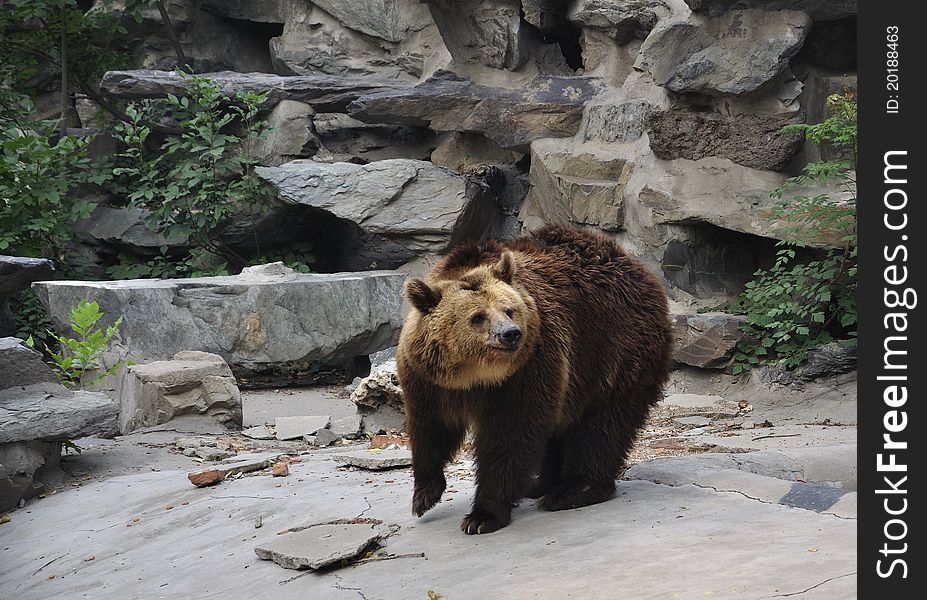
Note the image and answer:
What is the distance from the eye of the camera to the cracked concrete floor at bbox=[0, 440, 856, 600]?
3.00m

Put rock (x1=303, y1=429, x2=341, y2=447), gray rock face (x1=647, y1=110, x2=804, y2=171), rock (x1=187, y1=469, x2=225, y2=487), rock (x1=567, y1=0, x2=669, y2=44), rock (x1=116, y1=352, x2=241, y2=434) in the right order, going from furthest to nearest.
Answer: rock (x1=567, y1=0, x2=669, y2=44) → gray rock face (x1=647, y1=110, x2=804, y2=171) → rock (x1=116, y1=352, x2=241, y2=434) → rock (x1=303, y1=429, x2=341, y2=447) → rock (x1=187, y1=469, x2=225, y2=487)

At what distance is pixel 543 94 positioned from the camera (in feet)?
33.1

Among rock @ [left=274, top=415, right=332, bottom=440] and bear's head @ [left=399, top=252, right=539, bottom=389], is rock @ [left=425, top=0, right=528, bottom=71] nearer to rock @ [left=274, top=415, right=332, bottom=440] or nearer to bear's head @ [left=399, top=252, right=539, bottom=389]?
rock @ [left=274, top=415, right=332, bottom=440]

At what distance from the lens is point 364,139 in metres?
11.7

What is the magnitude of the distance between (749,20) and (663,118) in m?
1.11

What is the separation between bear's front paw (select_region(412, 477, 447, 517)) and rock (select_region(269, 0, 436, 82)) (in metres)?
7.92

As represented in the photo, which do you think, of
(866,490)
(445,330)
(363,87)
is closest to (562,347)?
(445,330)

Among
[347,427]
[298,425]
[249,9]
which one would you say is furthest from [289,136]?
Answer: [347,427]

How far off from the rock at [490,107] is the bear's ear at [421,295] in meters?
6.58

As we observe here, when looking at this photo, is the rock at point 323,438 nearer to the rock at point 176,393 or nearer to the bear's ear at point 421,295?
the rock at point 176,393

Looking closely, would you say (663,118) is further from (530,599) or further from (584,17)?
(530,599)

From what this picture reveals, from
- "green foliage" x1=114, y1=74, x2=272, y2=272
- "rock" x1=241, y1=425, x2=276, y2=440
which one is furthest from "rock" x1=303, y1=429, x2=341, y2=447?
"green foliage" x1=114, y1=74, x2=272, y2=272

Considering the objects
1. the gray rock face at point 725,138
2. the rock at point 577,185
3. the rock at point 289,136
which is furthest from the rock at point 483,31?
the gray rock face at point 725,138

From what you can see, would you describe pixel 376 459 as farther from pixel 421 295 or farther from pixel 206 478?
pixel 421 295
